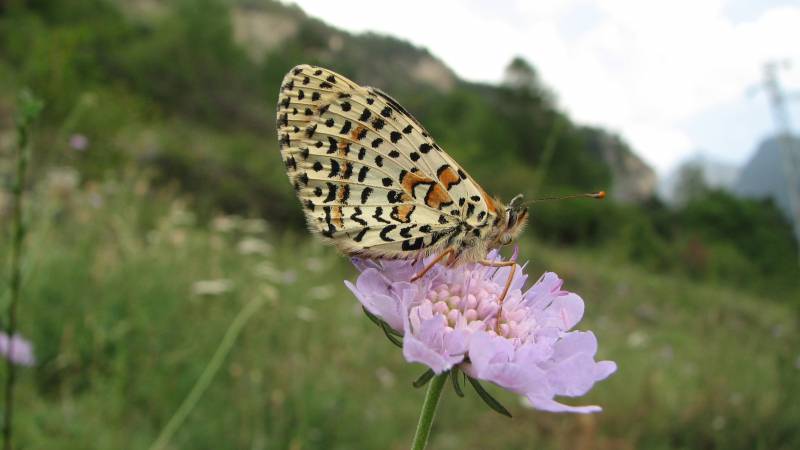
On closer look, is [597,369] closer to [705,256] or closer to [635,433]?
[635,433]

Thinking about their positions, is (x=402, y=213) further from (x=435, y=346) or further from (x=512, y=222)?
(x=435, y=346)

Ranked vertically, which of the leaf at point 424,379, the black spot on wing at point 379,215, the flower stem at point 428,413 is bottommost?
the flower stem at point 428,413

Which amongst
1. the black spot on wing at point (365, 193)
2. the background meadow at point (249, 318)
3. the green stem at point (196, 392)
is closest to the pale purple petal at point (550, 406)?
the black spot on wing at point (365, 193)

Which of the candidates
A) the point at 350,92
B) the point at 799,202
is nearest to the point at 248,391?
the point at 350,92

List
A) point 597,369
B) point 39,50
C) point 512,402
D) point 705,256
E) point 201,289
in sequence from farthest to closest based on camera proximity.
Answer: point 705,256, point 39,50, point 512,402, point 201,289, point 597,369

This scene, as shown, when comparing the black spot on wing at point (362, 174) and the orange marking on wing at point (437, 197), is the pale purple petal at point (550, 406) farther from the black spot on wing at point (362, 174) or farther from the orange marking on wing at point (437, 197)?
the black spot on wing at point (362, 174)

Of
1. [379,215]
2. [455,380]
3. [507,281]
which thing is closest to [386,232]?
[379,215]
